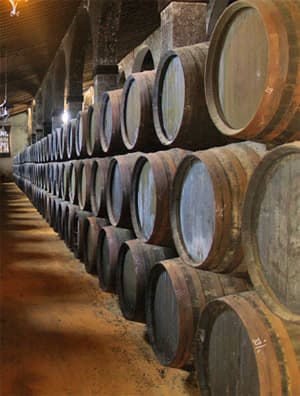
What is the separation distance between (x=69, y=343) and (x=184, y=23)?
310cm

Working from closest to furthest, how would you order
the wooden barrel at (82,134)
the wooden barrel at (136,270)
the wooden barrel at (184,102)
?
the wooden barrel at (184,102)
the wooden barrel at (136,270)
the wooden barrel at (82,134)

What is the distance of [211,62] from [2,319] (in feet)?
10.8

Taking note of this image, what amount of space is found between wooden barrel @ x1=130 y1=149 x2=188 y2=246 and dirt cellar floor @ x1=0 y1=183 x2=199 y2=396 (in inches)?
38.5

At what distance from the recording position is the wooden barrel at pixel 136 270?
3793 millimetres

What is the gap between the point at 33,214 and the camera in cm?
1382

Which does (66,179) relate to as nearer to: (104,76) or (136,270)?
(104,76)

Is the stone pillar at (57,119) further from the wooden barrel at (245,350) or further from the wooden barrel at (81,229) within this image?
the wooden barrel at (245,350)

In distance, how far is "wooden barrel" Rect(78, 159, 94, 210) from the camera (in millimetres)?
5727

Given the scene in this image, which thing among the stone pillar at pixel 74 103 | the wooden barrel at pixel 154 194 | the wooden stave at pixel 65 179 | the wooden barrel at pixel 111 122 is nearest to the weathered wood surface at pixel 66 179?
the wooden stave at pixel 65 179

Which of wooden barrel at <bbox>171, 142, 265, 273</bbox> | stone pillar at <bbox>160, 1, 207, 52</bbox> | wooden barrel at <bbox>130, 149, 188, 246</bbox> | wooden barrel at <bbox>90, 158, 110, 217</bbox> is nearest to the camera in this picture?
wooden barrel at <bbox>171, 142, 265, 273</bbox>

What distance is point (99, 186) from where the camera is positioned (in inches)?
212

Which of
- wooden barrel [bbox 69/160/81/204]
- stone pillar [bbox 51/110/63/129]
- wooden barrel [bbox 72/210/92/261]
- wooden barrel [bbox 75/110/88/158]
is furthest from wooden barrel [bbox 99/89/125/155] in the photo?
stone pillar [bbox 51/110/63/129]

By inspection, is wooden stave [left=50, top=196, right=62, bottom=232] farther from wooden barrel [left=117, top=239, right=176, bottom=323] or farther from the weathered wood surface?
wooden barrel [left=117, top=239, right=176, bottom=323]

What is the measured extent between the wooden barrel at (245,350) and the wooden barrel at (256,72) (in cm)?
81
